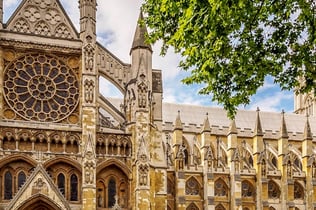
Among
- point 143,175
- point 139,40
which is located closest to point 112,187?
point 143,175

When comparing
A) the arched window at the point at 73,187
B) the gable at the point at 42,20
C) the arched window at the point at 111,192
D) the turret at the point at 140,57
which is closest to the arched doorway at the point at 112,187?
the arched window at the point at 111,192

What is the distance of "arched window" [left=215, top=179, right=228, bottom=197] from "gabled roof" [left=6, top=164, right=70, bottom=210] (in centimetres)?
2309

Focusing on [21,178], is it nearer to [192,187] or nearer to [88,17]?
[88,17]

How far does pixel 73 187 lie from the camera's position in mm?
31203

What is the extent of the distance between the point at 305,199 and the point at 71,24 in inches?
1146

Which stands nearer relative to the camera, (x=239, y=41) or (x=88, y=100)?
(x=239, y=41)

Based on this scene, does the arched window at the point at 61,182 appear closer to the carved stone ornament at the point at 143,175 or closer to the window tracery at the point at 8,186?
the window tracery at the point at 8,186

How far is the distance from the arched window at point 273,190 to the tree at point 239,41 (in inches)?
1504

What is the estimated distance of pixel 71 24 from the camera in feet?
109

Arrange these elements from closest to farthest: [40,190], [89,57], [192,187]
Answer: [40,190]
[89,57]
[192,187]

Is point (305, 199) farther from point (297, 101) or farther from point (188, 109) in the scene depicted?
point (297, 101)

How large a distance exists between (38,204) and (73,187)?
207 centimetres

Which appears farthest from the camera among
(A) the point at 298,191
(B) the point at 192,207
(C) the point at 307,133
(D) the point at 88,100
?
(C) the point at 307,133

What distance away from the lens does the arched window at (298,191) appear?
53375 millimetres
